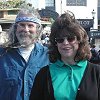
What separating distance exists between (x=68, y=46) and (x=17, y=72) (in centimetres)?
106

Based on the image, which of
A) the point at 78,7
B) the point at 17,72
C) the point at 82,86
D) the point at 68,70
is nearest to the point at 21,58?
the point at 17,72

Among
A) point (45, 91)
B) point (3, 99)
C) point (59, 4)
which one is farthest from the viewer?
point (59, 4)

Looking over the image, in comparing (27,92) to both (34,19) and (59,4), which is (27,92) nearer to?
(34,19)

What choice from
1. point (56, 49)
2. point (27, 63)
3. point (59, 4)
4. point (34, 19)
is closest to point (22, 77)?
point (27, 63)

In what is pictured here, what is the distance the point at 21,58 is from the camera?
12.7 feet

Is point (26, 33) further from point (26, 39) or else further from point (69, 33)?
point (69, 33)

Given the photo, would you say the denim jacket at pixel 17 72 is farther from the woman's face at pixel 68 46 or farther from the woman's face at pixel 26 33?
the woman's face at pixel 68 46

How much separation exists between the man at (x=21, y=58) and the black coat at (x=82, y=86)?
2.62 ft

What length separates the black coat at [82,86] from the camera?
109 inches

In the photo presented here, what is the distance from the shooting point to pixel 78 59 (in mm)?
2930

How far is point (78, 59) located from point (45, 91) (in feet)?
1.08

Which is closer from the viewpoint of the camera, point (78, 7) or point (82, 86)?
point (82, 86)

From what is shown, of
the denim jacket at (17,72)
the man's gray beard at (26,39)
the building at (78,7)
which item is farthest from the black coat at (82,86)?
the building at (78,7)

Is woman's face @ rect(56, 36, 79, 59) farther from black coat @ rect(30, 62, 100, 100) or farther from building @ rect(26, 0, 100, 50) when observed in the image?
building @ rect(26, 0, 100, 50)
